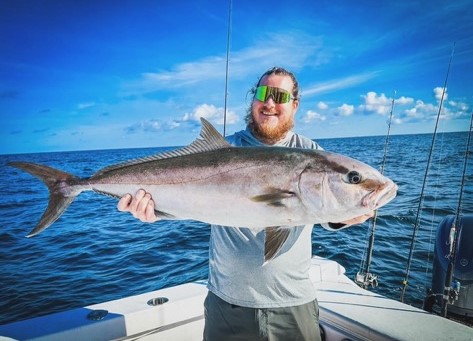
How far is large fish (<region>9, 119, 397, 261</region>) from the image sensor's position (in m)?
2.37

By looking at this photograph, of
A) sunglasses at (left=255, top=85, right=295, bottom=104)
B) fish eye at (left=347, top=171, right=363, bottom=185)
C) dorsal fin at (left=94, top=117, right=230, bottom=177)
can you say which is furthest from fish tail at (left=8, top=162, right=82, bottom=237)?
fish eye at (left=347, top=171, right=363, bottom=185)

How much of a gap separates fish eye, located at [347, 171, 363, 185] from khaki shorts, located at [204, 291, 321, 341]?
122cm

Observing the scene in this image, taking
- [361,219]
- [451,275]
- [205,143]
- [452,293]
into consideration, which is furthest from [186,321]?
[451,275]

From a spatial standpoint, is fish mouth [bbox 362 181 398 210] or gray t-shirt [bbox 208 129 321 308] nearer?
fish mouth [bbox 362 181 398 210]

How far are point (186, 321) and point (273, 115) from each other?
3.00 m

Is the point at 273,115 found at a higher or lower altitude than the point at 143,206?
higher

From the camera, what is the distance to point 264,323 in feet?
8.83

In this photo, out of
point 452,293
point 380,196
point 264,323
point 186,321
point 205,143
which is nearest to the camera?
point 380,196

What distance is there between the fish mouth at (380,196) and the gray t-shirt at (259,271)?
2.17 ft

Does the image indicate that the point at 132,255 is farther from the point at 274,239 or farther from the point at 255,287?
the point at 274,239

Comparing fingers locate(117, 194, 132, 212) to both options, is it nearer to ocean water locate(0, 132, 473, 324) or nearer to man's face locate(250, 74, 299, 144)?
man's face locate(250, 74, 299, 144)

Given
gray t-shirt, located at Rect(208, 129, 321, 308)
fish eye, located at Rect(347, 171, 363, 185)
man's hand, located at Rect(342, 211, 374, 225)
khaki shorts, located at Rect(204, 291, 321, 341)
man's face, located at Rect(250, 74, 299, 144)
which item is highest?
man's face, located at Rect(250, 74, 299, 144)

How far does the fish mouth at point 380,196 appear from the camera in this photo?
7.66ft

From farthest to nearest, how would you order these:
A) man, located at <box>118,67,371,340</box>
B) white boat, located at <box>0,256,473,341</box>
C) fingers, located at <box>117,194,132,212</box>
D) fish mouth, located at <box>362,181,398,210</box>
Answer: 1. white boat, located at <box>0,256,473,341</box>
2. fingers, located at <box>117,194,132,212</box>
3. man, located at <box>118,67,371,340</box>
4. fish mouth, located at <box>362,181,398,210</box>
